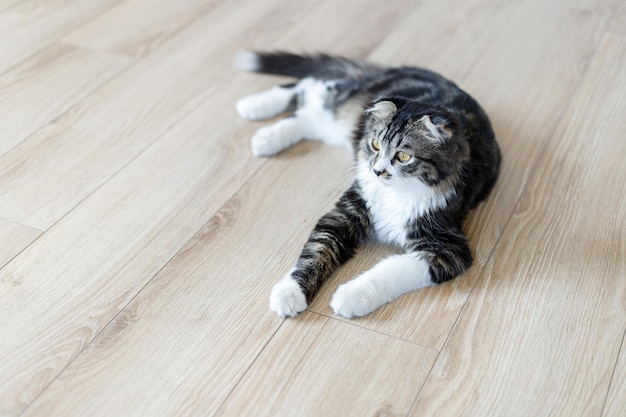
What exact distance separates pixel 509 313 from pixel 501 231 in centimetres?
31

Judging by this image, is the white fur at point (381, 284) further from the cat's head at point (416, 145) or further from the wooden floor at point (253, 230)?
the cat's head at point (416, 145)

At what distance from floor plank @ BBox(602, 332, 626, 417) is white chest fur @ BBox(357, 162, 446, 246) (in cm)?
53

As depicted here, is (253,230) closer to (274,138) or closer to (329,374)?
(274,138)

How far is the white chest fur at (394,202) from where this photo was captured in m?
1.70

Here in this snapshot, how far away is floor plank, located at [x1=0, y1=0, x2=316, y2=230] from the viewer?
1.93 m

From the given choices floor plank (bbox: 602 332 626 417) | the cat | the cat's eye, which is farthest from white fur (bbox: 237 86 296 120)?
floor plank (bbox: 602 332 626 417)

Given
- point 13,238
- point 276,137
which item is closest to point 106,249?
point 13,238

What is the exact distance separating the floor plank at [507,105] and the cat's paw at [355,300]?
0.02 meters

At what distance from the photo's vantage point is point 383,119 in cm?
173

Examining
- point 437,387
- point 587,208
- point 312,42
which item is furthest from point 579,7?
point 437,387

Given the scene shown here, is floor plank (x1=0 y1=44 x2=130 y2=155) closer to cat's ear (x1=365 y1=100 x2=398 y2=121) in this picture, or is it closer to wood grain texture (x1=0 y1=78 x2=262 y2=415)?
wood grain texture (x1=0 y1=78 x2=262 y2=415)

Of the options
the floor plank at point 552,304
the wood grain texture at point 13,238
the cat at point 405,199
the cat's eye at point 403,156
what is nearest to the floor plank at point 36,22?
the wood grain texture at point 13,238

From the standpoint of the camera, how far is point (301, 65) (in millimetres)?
2350

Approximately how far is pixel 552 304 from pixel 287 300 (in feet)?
2.00
